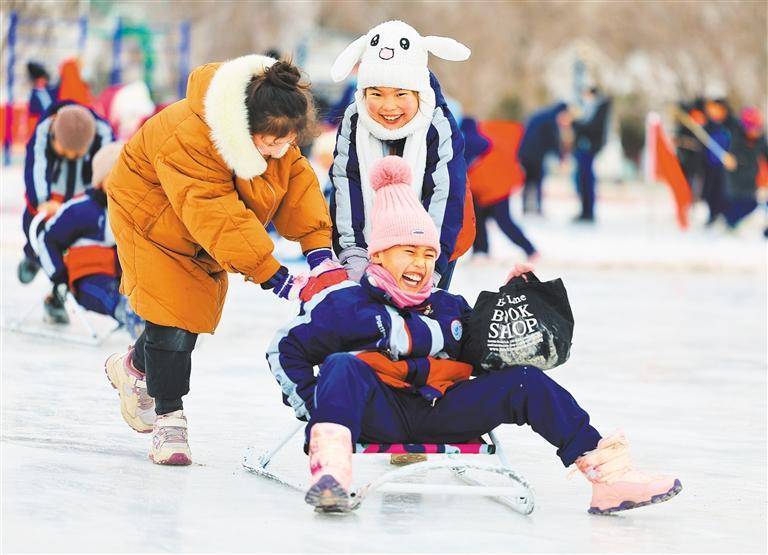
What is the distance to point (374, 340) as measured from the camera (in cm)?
449

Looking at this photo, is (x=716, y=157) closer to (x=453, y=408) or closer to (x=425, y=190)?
(x=425, y=190)

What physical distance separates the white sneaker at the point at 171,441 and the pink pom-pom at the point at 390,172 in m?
1.00

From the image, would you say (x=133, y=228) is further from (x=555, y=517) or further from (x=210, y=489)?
(x=555, y=517)

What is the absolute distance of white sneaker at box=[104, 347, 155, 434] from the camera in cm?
538

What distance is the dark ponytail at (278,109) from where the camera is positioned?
4621mm

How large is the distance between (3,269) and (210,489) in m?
7.28

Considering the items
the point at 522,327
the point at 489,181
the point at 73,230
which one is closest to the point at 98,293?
the point at 73,230

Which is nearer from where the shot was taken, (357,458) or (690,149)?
(357,458)

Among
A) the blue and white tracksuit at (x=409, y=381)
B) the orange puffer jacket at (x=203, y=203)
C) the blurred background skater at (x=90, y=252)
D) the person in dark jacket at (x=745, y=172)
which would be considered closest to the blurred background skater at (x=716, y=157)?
the person in dark jacket at (x=745, y=172)

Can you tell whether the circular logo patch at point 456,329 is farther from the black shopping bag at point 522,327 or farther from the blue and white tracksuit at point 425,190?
the blue and white tracksuit at point 425,190

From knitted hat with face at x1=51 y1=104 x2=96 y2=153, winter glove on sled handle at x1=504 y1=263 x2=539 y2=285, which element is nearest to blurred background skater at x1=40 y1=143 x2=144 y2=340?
knitted hat with face at x1=51 y1=104 x2=96 y2=153

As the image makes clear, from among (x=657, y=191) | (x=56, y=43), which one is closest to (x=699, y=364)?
(x=56, y=43)

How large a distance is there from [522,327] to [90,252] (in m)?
4.24

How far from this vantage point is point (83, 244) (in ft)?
26.9
